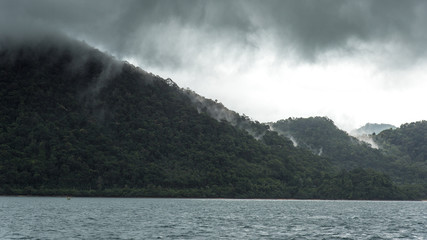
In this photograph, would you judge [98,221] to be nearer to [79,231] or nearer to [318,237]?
[79,231]

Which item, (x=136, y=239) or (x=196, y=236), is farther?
(x=196, y=236)

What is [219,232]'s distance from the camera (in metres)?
86.6

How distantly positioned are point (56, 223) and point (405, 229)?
7835cm

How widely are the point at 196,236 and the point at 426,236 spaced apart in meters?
45.4

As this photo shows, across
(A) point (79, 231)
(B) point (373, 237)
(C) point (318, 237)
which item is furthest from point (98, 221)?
(B) point (373, 237)

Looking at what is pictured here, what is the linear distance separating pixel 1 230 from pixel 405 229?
278 feet

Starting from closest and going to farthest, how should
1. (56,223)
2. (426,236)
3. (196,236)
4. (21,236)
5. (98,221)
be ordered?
(21,236)
(196,236)
(426,236)
(56,223)
(98,221)

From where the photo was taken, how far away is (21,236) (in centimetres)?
7338

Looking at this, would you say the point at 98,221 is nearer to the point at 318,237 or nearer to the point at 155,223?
the point at 155,223

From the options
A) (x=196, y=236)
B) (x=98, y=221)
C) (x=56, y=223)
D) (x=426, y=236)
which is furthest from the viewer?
(x=98, y=221)

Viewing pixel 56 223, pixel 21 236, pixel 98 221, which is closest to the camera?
pixel 21 236

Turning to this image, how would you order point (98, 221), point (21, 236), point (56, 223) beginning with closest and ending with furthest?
point (21, 236) → point (56, 223) → point (98, 221)

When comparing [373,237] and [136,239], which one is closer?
[136,239]

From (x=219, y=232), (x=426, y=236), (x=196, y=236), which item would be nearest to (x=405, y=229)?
(x=426, y=236)
